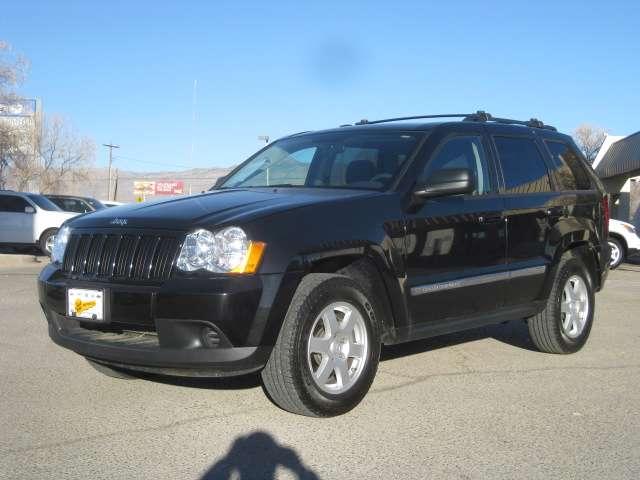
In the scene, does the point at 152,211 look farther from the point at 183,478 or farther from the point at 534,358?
the point at 534,358

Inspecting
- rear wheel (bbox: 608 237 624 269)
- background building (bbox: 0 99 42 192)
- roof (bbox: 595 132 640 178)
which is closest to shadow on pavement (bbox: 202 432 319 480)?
rear wheel (bbox: 608 237 624 269)

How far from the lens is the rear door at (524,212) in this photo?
19.1ft

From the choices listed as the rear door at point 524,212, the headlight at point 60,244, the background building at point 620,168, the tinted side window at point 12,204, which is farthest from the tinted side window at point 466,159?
the background building at point 620,168

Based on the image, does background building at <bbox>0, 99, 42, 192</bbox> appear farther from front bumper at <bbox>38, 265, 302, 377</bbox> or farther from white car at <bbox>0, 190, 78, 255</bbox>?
front bumper at <bbox>38, 265, 302, 377</bbox>

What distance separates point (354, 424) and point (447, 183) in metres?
1.69

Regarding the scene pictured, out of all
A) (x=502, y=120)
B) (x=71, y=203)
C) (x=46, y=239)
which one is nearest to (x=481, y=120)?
(x=502, y=120)

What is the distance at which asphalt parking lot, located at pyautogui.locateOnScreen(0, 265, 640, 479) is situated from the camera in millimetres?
3713

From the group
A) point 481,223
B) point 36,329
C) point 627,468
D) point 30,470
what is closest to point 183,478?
point 30,470

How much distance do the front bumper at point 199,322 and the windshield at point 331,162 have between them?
1415mm

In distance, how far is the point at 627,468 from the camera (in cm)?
376

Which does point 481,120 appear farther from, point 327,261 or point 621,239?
point 621,239

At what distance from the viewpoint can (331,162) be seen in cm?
577

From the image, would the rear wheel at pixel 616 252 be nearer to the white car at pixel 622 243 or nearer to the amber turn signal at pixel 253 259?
the white car at pixel 622 243

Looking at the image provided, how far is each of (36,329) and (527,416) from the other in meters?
4.86
